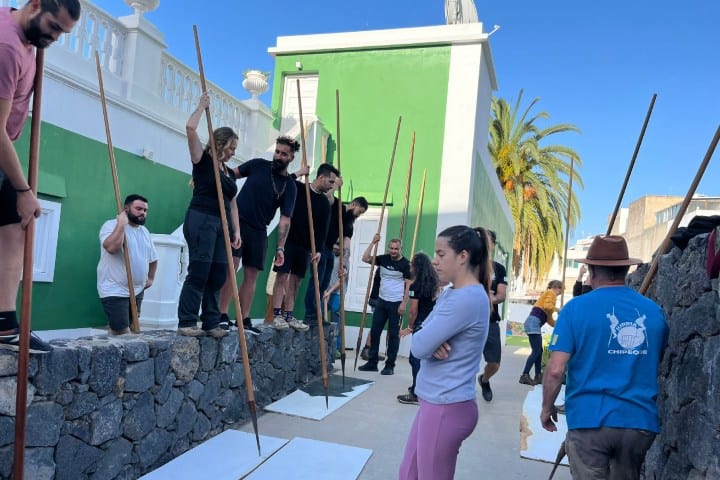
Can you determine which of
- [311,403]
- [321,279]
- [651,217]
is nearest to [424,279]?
[321,279]

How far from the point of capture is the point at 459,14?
31.9 ft

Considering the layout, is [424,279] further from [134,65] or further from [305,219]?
[134,65]

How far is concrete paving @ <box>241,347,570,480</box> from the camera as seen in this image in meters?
3.65

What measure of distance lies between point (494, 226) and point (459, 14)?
487 cm

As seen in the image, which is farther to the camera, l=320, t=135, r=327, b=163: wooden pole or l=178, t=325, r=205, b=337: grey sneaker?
l=320, t=135, r=327, b=163: wooden pole

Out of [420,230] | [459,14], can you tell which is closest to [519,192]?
[459,14]

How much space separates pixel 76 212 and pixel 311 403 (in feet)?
10.2

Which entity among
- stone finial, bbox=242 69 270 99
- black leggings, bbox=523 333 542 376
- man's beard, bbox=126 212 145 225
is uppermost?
stone finial, bbox=242 69 270 99

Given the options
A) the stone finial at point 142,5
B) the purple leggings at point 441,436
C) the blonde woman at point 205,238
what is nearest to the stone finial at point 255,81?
the stone finial at point 142,5

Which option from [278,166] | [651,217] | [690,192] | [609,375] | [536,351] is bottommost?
[536,351]

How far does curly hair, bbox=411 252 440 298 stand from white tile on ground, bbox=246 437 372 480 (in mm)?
2034

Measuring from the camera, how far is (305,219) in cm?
520

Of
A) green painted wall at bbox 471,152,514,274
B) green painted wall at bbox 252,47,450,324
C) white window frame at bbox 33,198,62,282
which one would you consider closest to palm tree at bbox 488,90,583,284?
green painted wall at bbox 471,152,514,274

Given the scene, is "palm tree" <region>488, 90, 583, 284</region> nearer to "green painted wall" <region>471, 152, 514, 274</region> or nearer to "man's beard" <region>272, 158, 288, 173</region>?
"green painted wall" <region>471, 152, 514, 274</region>
